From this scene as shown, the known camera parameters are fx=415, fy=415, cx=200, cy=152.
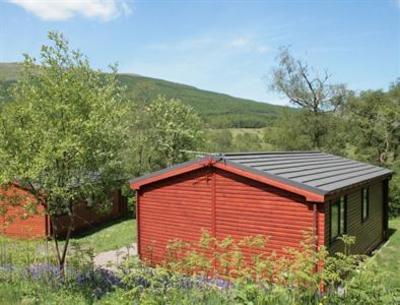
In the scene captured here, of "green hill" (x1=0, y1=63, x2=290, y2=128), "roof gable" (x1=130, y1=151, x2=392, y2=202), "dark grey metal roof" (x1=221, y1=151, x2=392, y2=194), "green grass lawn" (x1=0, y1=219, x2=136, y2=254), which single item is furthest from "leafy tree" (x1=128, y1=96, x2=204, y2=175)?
"green hill" (x1=0, y1=63, x2=290, y2=128)

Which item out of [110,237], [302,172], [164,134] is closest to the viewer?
[302,172]

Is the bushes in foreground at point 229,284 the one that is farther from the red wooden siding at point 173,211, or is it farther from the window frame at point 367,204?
the window frame at point 367,204

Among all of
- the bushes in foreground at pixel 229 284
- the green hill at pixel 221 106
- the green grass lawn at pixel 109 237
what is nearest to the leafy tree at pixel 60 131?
the bushes in foreground at pixel 229 284

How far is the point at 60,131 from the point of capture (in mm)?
7645

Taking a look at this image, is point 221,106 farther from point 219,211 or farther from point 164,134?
point 219,211

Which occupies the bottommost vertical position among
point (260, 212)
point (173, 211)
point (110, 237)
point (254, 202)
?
point (110, 237)

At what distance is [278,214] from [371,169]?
7.42 m

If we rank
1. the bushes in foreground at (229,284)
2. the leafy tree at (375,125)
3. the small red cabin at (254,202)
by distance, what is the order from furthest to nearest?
the leafy tree at (375,125), the small red cabin at (254,202), the bushes in foreground at (229,284)

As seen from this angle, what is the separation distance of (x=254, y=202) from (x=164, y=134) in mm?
18213

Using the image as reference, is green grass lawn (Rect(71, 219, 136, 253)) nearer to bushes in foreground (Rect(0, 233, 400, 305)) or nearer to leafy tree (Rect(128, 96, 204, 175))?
Answer: leafy tree (Rect(128, 96, 204, 175))

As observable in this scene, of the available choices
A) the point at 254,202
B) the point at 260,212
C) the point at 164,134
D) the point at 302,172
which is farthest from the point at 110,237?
the point at 164,134

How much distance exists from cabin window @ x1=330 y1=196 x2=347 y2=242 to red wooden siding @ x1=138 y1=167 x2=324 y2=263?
1.13 metres

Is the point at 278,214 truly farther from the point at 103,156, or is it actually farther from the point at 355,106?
the point at 355,106

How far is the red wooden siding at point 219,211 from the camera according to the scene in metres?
10.1
